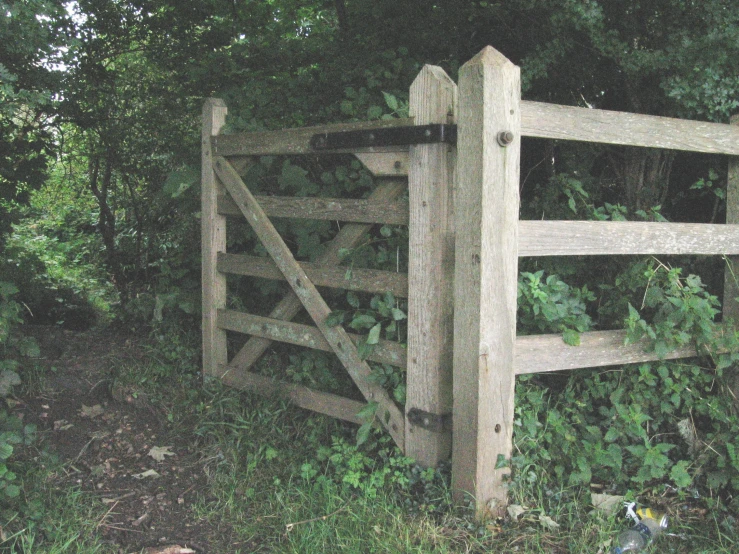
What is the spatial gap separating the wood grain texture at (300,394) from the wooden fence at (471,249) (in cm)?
1

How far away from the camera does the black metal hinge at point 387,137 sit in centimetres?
332

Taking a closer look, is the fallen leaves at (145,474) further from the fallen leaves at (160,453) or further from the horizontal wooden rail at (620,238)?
the horizontal wooden rail at (620,238)

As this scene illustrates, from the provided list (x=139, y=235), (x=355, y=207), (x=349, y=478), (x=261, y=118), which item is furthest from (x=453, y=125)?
(x=139, y=235)

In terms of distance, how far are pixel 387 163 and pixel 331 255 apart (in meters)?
0.70

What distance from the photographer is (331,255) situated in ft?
13.4

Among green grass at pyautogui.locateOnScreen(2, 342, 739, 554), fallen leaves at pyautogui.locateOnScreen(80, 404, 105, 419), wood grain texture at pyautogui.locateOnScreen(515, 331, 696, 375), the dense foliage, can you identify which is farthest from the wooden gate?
fallen leaves at pyautogui.locateOnScreen(80, 404, 105, 419)

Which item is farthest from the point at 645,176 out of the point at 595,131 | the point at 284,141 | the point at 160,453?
the point at 160,453

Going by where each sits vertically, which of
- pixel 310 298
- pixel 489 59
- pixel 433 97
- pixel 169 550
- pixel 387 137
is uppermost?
pixel 489 59

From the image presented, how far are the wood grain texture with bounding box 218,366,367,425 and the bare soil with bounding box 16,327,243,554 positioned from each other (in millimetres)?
488

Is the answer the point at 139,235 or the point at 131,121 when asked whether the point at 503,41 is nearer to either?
the point at 131,121

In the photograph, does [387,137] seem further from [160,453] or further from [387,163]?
[160,453]

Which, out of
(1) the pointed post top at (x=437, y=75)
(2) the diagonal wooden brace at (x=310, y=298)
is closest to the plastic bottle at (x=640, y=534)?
(2) the diagonal wooden brace at (x=310, y=298)

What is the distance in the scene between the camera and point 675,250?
3.72 meters

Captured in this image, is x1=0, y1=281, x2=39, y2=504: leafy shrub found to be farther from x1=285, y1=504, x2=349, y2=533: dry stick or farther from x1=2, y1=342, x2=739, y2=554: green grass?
x1=285, y1=504, x2=349, y2=533: dry stick
